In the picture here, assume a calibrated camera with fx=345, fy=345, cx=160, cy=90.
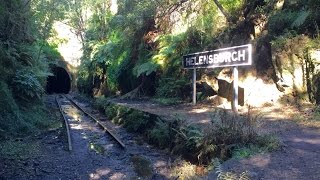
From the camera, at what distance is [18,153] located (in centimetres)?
805

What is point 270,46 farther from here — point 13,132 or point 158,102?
point 13,132

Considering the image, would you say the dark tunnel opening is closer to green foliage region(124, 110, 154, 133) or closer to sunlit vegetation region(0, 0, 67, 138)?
sunlit vegetation region(0, 0, 67, 138)

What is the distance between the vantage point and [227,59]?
30.4 ft

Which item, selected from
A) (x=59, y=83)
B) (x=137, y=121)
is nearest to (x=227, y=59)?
(x=137, y=121)

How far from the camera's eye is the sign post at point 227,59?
27.8 ft

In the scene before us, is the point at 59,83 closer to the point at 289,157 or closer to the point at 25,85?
the point at 25,85

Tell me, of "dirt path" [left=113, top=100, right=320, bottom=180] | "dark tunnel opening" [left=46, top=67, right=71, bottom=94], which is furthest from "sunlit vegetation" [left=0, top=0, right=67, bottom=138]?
"dark tunnel opening" [left=46, top=67, right=71, bottom=94]

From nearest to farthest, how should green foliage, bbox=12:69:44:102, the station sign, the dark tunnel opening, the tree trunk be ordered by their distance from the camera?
the station sign, green foliage, bbox=12:69:44:102, the tree trunk, the dark tunnel opening

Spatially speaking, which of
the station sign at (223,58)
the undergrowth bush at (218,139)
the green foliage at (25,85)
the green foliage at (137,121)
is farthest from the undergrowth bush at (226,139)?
the green foliage at (25,85)

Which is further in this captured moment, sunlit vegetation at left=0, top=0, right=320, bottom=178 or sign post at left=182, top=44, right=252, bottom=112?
sign post at left=182, top=44, right=252, bottom=112

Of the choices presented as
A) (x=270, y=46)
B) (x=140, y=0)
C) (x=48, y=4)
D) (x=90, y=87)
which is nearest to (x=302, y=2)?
(x=270, y=46)

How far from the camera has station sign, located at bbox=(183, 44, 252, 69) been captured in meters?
8.47

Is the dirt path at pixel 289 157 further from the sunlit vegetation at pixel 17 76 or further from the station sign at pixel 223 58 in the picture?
the sunlit vegetation at pixel 17 76

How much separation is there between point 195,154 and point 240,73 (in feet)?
16.6
